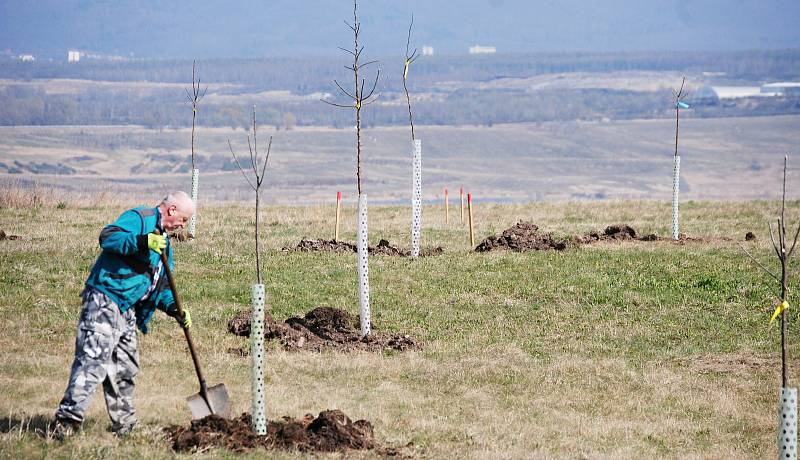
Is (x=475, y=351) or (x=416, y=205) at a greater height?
(x=416, y=205)

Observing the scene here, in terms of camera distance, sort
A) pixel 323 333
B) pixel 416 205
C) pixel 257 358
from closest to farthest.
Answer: pixel 257 358
pixel 323 333
pixel 416 205

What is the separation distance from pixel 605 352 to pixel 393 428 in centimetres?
506

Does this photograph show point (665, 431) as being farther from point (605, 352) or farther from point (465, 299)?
point (465, 299)

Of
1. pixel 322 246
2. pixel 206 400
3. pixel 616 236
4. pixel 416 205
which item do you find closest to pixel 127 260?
pixel 206 400

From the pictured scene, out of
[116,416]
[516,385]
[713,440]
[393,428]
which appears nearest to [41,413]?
[116,416]

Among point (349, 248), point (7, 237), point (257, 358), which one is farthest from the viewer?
point (7, 237)

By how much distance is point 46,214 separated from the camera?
32.3 metres

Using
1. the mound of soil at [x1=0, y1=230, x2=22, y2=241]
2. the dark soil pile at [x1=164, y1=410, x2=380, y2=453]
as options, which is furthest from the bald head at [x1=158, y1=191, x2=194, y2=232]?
the mound of soil at [x1=0, y1=230, x2=22, y2=241]

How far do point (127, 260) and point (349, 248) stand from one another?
1393 cm

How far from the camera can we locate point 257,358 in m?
12.0

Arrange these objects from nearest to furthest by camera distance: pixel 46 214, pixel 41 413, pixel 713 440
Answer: pixel 41 413, pixel 713 440, pixel 46 214

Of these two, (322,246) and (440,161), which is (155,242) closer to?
(322,246)

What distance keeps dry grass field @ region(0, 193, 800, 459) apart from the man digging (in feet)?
1.85

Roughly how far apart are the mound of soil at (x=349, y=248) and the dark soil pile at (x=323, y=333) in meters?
6.75
